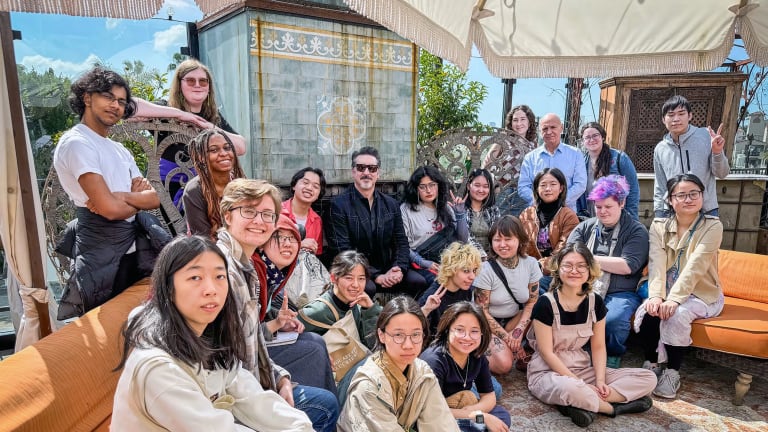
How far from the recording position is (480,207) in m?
4.50

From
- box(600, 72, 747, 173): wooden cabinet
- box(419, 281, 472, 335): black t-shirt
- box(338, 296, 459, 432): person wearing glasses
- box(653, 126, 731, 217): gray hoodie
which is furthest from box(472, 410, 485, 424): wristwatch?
box(600, 72, 747, 173): wooden cabinet

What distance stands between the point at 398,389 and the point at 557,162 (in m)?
3.23

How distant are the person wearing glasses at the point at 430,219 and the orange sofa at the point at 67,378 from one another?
2488mm

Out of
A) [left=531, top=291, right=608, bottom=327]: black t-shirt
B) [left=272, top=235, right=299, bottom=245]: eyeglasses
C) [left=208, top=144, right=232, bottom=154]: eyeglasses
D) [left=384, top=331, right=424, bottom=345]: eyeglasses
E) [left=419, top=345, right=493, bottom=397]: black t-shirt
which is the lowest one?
[left=419, top=345, right=493, bottom=397]: black t-shirt

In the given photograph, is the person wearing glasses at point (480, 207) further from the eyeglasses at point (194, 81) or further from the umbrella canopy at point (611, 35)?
the eyeglasses at point (194, 81)

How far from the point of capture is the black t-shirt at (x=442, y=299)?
356 cm

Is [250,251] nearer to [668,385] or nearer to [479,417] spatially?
[479,417]

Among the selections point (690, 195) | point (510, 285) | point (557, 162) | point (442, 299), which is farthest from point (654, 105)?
point (442, 299)

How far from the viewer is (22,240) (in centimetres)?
250

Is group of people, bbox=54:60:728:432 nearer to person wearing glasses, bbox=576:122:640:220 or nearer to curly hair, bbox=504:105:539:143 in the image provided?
person wearing glasses, bbox=576:122:640:220

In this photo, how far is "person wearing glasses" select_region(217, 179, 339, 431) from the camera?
2.01m

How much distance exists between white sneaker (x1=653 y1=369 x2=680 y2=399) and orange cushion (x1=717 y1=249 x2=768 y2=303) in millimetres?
1276

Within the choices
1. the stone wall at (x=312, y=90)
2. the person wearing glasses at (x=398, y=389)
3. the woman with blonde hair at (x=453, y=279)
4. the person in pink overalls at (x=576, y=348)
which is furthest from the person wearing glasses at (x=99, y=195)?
the person in pink overalls at (x=576, y=348)

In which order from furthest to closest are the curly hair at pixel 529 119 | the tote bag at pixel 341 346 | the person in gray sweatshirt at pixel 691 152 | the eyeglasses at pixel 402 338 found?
the curly hair at pixel 529 119, the person in gray sweatshirt at pixel 691 152, the tote bag at pixel 341 346, the eyeglasses at pixel 402 338
